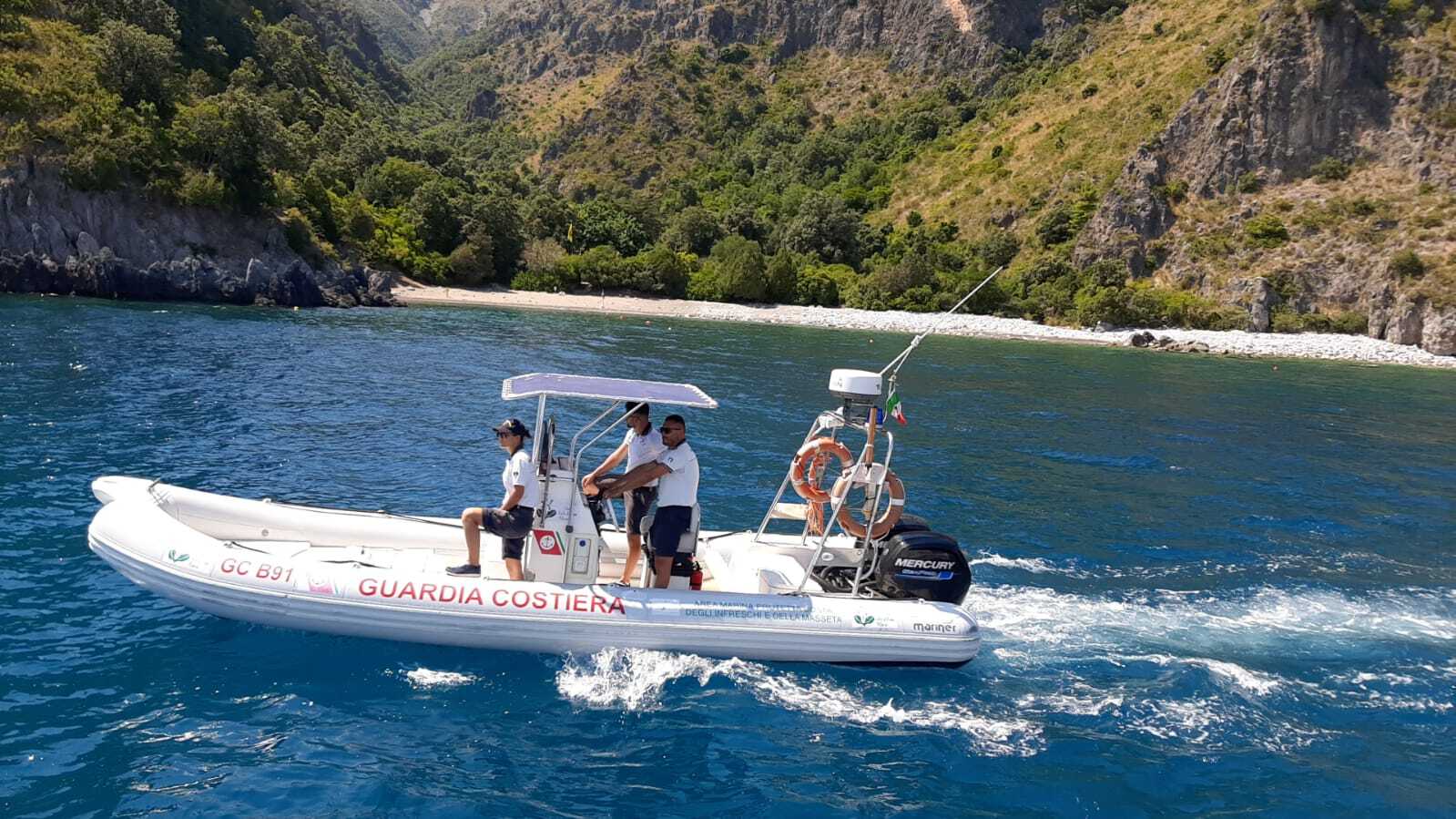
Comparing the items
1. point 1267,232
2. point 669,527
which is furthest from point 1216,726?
point 1267,232

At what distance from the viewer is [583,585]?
9555 mm

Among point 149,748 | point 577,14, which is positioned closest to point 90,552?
point 149,748

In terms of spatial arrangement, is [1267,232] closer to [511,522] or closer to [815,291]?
[815,291]

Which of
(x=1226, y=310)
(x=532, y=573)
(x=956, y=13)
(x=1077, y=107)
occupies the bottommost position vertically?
(x=532, y=573)

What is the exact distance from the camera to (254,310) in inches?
1876

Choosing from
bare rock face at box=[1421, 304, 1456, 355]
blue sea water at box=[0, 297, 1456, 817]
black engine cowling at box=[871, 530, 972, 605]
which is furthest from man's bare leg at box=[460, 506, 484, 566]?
bare rock face at box=[1421, 304, 1456, 355]

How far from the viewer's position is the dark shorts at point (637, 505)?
9.85 meters

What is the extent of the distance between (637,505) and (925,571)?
321 centimetres

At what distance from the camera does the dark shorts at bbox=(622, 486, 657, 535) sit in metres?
9.85

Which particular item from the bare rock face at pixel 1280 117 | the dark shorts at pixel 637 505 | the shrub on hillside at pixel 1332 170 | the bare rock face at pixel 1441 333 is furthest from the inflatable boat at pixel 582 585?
the shrub on hillside at pixel 1332 170

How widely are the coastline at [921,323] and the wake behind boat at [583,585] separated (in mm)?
47832

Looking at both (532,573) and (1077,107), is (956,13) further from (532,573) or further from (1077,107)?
(532,573)

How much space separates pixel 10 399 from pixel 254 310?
3028 centimetres

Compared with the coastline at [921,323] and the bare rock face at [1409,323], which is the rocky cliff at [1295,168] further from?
the coastline at [921,323]
